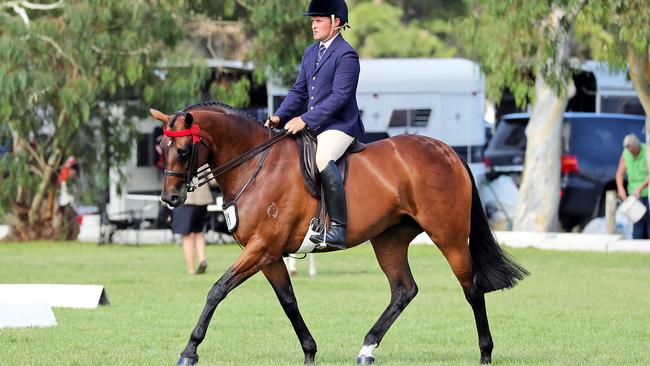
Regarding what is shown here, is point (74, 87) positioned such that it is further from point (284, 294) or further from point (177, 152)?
point (177, 152)

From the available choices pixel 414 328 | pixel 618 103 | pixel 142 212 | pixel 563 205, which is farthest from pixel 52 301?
pixel 618 103

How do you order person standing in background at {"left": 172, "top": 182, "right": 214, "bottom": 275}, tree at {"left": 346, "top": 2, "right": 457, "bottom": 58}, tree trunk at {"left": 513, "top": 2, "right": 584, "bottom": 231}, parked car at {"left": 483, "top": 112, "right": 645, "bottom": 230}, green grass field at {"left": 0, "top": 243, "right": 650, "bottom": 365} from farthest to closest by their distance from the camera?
tree at {"left": 346, "top": 2, "right": 457, "bottom": 58}
parked car at {"left": 483, "top": 112, "right": 645, "bottom": 230}
tree trunk at {"left": 513, "top": 2, "right": 584, "bottom": 231}
person standing in background at {"left": 172, "top": 182, "right": 214, "bottom": 275}
green grass field at {"left": 0, "top": 243, "right": 650, "bottom": 365}

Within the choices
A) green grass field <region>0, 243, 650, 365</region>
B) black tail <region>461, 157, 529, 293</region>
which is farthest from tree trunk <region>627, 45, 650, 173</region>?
black tail <region>461, 157, 529, 293</region>

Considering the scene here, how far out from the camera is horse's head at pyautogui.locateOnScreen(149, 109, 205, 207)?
398 inches

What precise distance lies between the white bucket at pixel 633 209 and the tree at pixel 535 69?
210 centimetres

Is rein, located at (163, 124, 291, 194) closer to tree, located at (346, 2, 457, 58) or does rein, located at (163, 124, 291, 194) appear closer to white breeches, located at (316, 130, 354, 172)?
white breeches, located at (316, 130, 354, 172)

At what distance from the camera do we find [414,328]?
13.3m

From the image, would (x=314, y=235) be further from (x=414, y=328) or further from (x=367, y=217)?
(x=414, y=328)

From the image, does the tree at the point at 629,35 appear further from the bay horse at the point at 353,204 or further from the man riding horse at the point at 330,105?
the man riding horse at the point at 330,105

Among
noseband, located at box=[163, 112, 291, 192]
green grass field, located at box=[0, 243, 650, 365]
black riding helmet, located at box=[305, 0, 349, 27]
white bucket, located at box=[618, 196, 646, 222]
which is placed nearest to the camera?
noseband, located at box=[163, 112, 291, 192]

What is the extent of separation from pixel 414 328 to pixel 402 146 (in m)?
2.86

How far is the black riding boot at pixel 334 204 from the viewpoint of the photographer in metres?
10.4

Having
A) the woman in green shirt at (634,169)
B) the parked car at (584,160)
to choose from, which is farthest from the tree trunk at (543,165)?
the woman in green shirt at (634,169)

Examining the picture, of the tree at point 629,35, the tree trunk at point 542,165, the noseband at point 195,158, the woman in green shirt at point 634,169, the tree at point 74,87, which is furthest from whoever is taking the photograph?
the tree trunk at point 542,165
